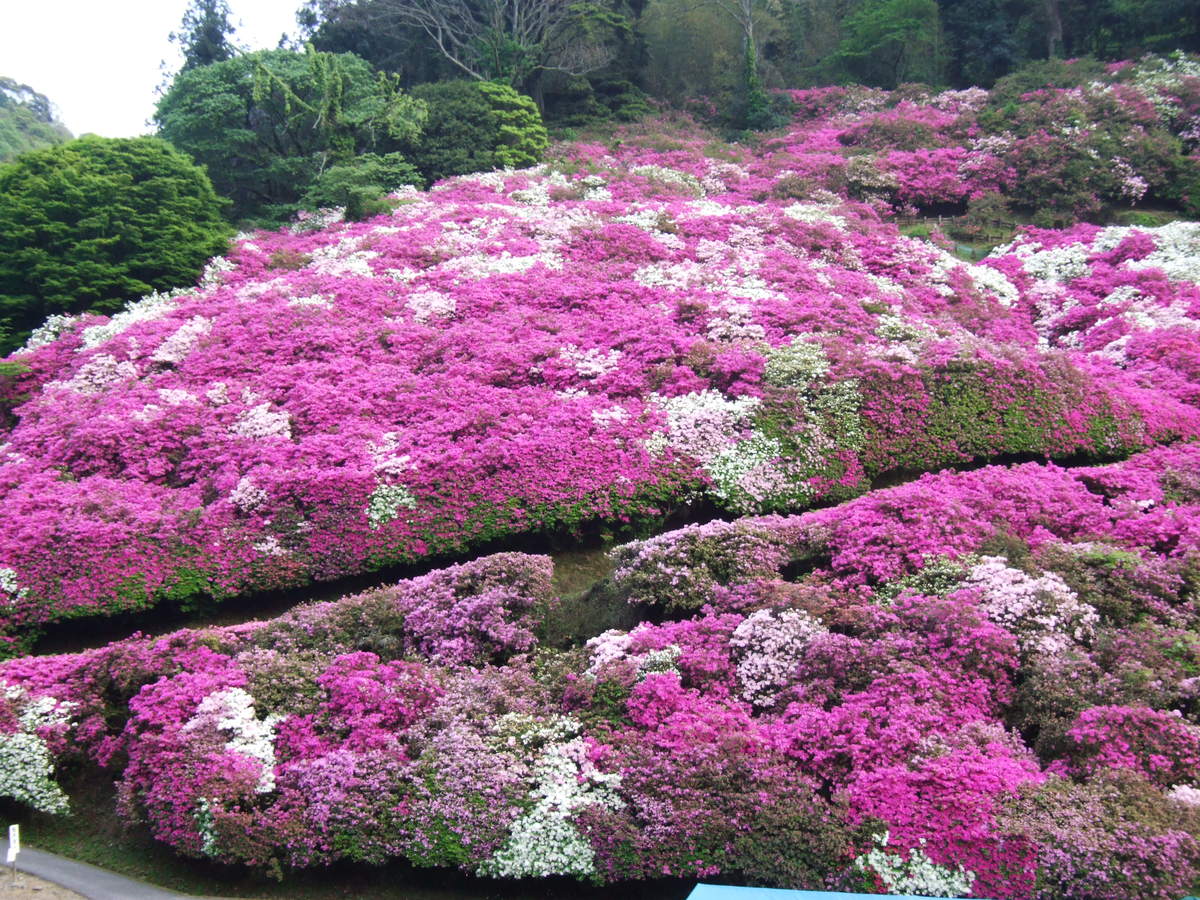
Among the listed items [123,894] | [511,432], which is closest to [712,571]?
[511,432]

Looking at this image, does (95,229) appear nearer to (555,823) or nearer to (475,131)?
(475,131)

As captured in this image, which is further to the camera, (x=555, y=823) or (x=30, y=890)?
(x=30, y=890)

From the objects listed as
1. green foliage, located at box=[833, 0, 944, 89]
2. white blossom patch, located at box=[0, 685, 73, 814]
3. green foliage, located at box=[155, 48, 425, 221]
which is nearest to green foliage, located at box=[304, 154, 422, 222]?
green foliage, located at box=[155, 48, 425, 221]

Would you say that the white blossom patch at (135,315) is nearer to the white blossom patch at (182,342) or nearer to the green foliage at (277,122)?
the white blossom patch at (182,342)

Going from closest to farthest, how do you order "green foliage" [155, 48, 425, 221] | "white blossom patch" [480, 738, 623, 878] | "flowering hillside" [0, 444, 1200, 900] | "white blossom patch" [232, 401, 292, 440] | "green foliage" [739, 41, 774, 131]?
"flowering hillside" [0, 444, 1200, 900], "white blossom patch" [480, 738, 623, 878], "white blossom patch" [232, 401, 292, 440], "green foliage" [155, 48, 425, 221], "green foliage" [739, 41, 774, 131]

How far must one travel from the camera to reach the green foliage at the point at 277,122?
20.7m

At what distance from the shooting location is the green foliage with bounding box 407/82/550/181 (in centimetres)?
2248

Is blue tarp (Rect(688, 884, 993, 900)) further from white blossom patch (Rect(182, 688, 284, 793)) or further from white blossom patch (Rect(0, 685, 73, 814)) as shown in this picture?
white blossom patch (Rect(0, 685, 73, 814))

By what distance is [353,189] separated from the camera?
1938 cm

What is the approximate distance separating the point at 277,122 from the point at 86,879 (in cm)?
1980

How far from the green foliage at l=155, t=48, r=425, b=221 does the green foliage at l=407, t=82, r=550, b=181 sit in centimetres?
70

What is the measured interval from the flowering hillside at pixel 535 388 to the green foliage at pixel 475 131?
5.96m

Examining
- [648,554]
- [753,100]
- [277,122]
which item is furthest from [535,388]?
[753,100]

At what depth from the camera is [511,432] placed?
10.5 m
